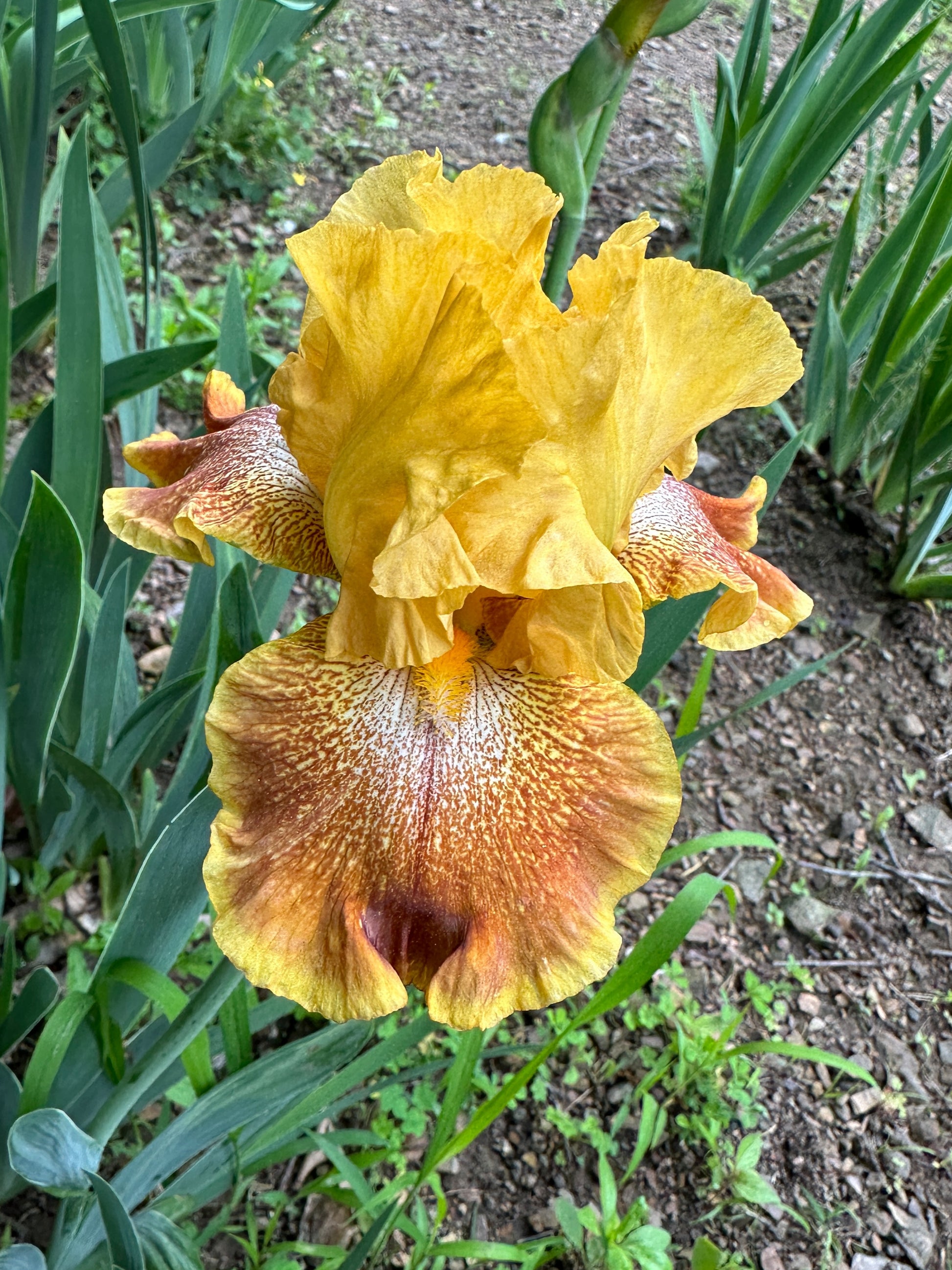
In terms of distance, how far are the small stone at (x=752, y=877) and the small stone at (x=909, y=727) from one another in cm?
56

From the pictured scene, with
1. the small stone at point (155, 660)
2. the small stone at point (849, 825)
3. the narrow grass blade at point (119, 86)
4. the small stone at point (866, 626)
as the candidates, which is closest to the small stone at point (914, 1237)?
the small stone at point (849, 825)

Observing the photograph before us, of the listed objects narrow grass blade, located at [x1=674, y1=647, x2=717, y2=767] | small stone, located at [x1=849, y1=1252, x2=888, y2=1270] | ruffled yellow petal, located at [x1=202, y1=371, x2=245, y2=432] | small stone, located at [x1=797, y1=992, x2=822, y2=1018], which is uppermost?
ruffled yellow petal, located at [x1=202, y1=371, x2=245, y2=432]

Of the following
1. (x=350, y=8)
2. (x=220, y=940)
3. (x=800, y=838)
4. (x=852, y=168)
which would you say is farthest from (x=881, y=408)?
(x=350, y=8)

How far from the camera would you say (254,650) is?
0.76 metres

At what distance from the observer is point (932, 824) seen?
2240 mm

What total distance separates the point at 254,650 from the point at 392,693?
0.12 meters

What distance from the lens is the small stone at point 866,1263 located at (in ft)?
5.17

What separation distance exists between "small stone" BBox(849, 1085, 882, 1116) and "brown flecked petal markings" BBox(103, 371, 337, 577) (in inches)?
61.7

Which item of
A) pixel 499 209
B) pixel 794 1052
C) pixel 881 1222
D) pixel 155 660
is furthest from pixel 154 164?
pixel 881 1222

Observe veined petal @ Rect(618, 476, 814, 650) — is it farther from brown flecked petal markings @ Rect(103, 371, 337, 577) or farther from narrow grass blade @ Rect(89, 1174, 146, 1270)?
narrow grass blade @ Rect(89, 1174, 146, 1270)

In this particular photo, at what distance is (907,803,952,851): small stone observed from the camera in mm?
2211

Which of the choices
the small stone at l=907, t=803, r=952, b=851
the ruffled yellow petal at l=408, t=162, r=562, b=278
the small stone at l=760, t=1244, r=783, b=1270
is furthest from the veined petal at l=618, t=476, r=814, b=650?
the small stone at l=907, t=803, r=952, b=851

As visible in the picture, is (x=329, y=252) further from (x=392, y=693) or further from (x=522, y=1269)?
(x=522, y=1269)

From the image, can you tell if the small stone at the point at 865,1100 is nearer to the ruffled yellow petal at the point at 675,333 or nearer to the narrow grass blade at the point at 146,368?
the ruffled yellow petal at the point at 675,333
